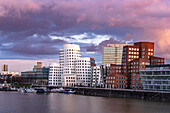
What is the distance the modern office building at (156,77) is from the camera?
464 feet

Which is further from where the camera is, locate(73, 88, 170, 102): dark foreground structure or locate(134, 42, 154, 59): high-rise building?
locate(134, 42, 154, 59): high-rise building

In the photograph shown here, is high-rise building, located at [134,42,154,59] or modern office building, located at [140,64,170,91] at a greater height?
high-rise building, located at [134,42,154,59]

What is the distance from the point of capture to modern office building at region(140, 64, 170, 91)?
141 m

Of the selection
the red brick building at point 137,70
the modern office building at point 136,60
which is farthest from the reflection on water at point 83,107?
the modern office building at point 136,60

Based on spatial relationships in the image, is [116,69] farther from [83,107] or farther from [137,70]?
[83,107]

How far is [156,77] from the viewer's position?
146250 mm

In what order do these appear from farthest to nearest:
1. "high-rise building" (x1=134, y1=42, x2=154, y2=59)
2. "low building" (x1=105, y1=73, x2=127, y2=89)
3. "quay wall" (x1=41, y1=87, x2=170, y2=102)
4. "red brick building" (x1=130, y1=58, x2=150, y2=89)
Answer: "high-rise building" (x1=134, y1=42, x2=154, y2=59), "low building" (x1=105, y1=73, x2=127, y2=89), "red brick building" (x1=130, y1=58, x2=150, y2=89), "quay wall" (x1=41, y1=87, x2=170, y2=102)

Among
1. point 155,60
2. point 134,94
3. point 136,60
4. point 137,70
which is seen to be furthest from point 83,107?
point 155,60

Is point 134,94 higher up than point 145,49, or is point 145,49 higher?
point 145,49

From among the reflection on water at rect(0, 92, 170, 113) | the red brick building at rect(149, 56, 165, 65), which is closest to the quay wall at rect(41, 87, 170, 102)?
the reflection on water at rect(0, 92, 170, 113)

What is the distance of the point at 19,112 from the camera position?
289ft

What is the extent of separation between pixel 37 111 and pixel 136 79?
90447mm

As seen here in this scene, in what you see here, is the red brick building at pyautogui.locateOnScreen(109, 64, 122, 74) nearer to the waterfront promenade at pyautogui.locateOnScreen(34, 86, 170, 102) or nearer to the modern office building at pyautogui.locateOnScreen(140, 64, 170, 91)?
the waterfront promenade at pyautogui.locateOnScreen(34, 86, 170, 102)

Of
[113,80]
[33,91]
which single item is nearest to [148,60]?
[113,80]
